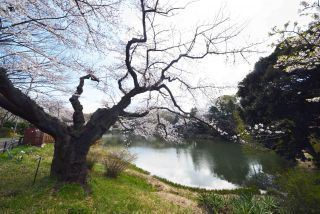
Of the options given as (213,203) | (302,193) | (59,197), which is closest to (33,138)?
(59,197)

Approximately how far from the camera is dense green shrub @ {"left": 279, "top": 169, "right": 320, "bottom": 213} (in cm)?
913

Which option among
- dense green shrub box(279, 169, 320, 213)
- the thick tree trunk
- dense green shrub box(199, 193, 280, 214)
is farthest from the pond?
the thick tree trunk

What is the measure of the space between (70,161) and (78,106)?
2692 mm

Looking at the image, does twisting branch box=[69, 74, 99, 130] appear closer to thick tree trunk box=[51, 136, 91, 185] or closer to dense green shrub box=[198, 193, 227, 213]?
thick tree trunk box=[51, 136, 91, 185]

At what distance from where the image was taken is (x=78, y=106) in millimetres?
10938

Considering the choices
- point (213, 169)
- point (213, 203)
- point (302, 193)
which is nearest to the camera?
point (302, 193)

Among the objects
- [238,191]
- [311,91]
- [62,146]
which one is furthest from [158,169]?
[62,146]

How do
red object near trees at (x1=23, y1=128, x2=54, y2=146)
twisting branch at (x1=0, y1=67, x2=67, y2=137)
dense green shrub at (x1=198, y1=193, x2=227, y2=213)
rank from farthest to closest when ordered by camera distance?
red object near trees at (x1=23, y1=128, x2=54, y2=146), dense green shrub at (x1=198, y1=193, x2=227, y2=213), twisting branch at (x1=0, y1=67, x2=67, y2=137)

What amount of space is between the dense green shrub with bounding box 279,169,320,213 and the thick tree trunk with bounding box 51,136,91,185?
7664 mm

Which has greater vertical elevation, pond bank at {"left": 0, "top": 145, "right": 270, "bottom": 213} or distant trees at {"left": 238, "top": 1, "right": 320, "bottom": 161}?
distant trees at {"left": 238, "top": 1, "right": 320, "bottom": 161}

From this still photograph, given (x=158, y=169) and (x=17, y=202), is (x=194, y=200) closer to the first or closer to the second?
(x=17, y=202)

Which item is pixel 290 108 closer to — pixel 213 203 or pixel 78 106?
pixel 213 203

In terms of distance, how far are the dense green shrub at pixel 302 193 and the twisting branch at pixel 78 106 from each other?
8.48m

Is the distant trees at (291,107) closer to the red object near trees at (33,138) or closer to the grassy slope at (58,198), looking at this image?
the grassy slope at (58,198)
